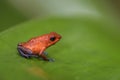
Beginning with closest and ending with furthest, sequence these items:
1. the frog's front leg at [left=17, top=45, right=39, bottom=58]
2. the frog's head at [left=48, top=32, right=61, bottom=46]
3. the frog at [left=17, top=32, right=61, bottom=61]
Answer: the frog's front leg at [left=17, top=45, right=39, bottom=58] → the frog at [left=17, top=32, right=61, bottom=61] → the frog's head at [left=48, top=32, right=61, bottom=46]

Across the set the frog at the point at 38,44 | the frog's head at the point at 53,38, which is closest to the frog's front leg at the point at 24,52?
the frog at the point at 38,44

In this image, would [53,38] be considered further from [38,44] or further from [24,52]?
[24,52]

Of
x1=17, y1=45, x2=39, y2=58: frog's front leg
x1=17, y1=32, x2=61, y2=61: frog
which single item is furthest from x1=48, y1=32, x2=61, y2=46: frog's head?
x1=17, y1=45, x2=39, y2=58: frog's front leg

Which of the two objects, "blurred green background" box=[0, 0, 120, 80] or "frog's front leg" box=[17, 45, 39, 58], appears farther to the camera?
"frog's front leg" box=[17, 45, 39, 58]

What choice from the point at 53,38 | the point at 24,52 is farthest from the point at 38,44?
the point at 24,52

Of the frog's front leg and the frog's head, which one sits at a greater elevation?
the frog's head

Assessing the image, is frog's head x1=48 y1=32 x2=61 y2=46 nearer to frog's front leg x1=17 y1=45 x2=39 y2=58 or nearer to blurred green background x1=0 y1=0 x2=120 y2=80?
blurred green background x1=0 y1=0 x2=120 y2=80
